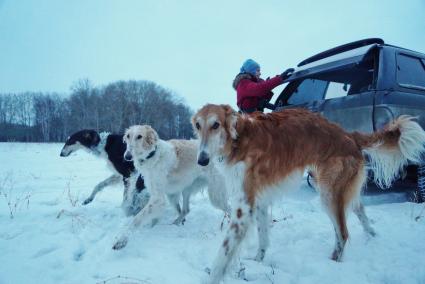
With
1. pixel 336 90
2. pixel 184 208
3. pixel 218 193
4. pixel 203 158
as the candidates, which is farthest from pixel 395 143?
pixel 184 208

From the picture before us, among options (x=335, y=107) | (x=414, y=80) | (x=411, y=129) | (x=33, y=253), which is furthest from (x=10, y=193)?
(x=414, y=80)

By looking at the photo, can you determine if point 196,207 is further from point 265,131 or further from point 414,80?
point 414,80

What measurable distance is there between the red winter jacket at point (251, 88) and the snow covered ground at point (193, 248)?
1.94 metres

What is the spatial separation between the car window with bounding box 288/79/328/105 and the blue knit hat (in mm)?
940

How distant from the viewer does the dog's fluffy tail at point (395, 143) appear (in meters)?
3.43

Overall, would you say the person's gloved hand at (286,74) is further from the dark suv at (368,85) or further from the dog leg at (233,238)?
the dog leg at (233,238)

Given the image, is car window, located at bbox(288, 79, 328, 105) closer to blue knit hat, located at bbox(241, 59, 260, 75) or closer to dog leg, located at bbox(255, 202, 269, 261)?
blue knit hat, located at bbox(241, 59, 260, 75)

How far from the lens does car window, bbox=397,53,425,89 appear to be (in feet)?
14.0

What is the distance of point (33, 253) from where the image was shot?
322 cm

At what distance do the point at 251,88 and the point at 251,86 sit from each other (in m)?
0.03

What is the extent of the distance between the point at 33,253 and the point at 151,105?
5028 cm

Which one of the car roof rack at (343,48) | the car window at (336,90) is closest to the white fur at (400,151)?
the car window at (336,90)

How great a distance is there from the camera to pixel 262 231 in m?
3.54

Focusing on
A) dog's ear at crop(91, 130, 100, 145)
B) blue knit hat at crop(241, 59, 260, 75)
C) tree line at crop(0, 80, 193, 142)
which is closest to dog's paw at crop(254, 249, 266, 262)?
blue knit hat at crop(241, 59, 260, 75)
